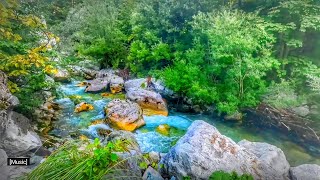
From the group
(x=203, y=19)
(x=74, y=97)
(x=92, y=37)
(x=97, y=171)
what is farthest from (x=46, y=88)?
(x=92, y=37)

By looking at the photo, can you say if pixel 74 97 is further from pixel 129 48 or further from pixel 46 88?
pixel 129 48

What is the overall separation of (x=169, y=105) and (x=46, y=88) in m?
3.74

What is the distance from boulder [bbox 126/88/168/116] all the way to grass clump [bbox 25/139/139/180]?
5.69 m

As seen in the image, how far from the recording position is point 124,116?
643cm

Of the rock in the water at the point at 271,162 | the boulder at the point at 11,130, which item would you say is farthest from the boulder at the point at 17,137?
the rock in the water at the point at 271,162

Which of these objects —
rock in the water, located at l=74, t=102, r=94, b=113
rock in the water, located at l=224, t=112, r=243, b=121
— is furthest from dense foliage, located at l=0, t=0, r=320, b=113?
rock in the water, located at l=74, t=102, r=94, b=113

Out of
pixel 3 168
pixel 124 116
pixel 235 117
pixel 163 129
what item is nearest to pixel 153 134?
pixel 163 129

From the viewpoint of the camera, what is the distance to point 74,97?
291 inches

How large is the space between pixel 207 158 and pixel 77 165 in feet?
7.97

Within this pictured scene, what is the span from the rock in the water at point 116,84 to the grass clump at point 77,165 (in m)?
7.05

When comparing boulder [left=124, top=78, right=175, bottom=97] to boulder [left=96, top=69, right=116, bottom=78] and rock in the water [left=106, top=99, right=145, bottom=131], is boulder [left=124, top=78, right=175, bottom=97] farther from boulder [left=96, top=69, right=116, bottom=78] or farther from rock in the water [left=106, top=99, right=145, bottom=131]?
rock in the water [left=106, top=99, right=145, bottom=131]

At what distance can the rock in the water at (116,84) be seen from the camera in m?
8.90

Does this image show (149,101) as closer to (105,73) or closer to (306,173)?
(105,73)

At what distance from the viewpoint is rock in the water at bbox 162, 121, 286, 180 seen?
3682 millimetres
